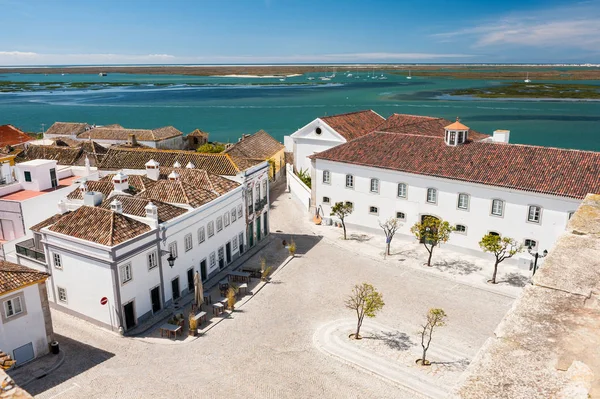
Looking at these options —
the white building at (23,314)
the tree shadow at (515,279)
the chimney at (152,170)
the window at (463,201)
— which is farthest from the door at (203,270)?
the tree shadow at (515,279)

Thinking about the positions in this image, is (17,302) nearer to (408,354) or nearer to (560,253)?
(408,354)

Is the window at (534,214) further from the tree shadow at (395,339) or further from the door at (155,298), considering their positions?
the door at (155,298)

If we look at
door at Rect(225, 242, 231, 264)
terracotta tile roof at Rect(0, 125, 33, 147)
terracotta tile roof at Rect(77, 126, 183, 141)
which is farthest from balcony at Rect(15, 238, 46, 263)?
terracotta tile roof at Rect(0, 125, 33, 147)

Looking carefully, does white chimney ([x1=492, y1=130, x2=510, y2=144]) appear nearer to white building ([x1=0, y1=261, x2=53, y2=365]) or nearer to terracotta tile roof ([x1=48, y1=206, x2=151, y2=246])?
terracotta tile roof ([x1=48, y1=206, x2=151, y2=246])

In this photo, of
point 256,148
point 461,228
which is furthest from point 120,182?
point 256,148

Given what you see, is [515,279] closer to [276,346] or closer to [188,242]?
[276,346]

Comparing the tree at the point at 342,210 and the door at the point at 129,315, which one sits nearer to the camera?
the door at the point at 129,315
